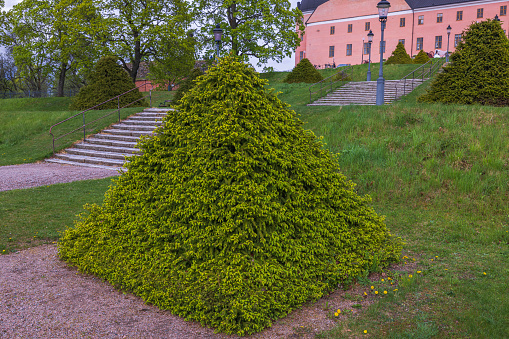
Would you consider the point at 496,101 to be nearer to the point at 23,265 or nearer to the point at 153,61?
the point at 23,265

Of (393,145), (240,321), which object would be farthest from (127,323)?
(393,145)

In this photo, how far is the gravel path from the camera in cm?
1122

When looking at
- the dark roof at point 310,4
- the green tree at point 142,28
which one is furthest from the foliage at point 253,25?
the dark roof at point 310,4

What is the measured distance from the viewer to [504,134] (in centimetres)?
992

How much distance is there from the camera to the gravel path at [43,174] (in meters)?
11.2

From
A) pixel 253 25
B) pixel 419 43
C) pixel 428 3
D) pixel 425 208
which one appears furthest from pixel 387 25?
pixel 425 208

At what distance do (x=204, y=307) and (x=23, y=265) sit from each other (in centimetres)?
294

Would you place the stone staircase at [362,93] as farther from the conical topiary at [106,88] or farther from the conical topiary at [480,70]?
the conical topiary at [106,88]

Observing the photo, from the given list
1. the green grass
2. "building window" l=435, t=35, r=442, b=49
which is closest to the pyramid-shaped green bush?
the green grass

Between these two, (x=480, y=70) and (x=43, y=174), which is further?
(x=480, y=70)

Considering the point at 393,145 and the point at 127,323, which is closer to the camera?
the point at 127,323

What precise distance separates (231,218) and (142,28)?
3127cm

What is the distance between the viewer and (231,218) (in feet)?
12.7

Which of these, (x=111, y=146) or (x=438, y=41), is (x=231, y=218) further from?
(x=438, y=41)
